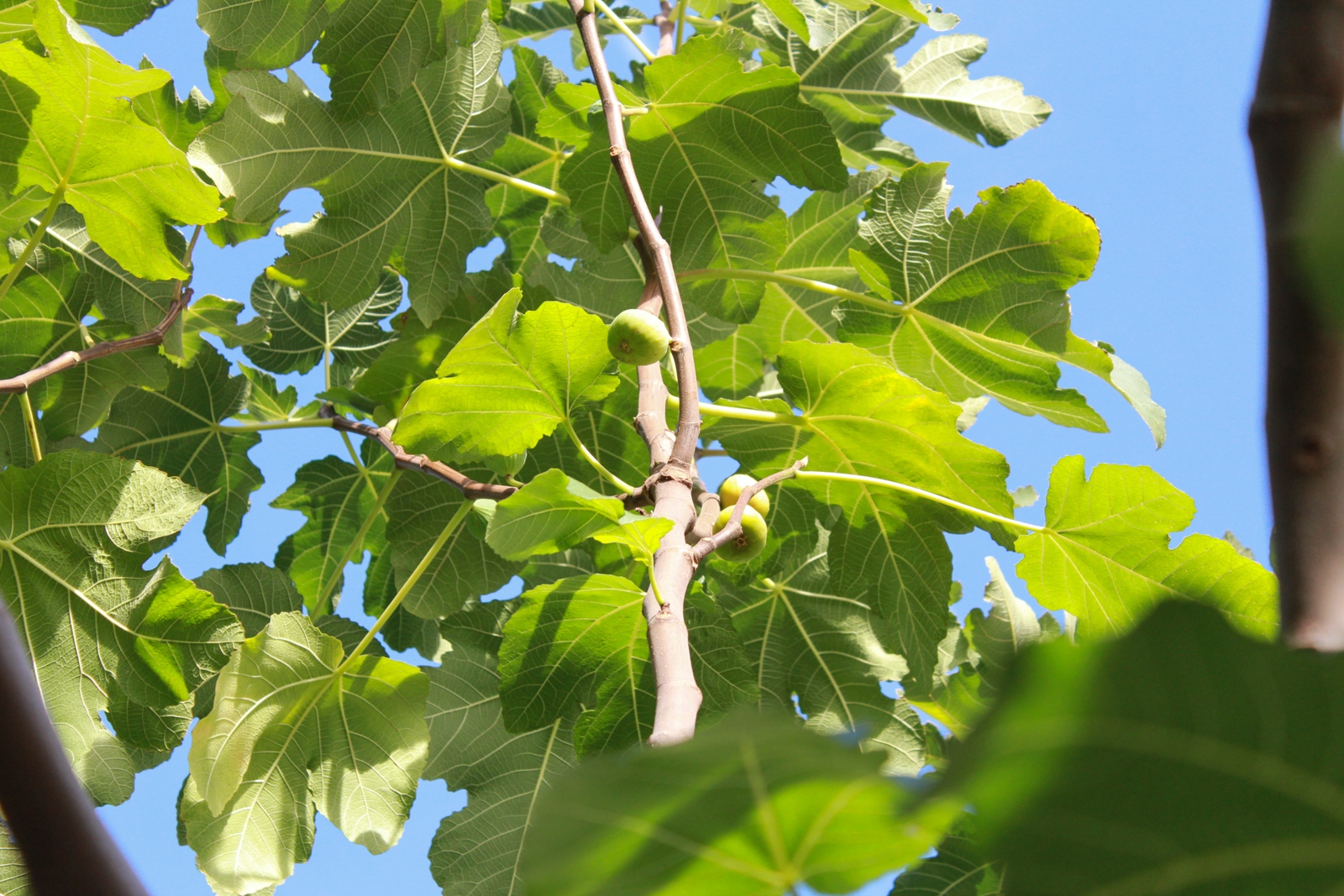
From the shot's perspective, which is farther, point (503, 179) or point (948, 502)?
point (503, 179)

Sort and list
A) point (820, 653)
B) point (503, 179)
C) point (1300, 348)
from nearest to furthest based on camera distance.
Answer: point (1300, 348) → point (503, 179) → point (820, 653)

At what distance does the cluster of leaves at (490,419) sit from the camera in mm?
1453

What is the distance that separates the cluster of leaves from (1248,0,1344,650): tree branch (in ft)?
2.38

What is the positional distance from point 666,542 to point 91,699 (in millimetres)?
1099

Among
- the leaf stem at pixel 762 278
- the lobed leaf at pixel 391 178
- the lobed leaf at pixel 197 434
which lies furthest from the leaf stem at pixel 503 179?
the lobed leaf at pixel 197 434

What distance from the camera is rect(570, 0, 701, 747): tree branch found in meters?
0.75

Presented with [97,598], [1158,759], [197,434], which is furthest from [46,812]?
[197,434]

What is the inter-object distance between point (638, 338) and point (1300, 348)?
1.02 m

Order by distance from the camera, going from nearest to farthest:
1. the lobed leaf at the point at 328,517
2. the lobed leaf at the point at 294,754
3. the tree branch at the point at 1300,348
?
the tree branch at the point at 1300,348, the lobed leaf at the point at 294,754, the lobed leaf at the point at 328,517

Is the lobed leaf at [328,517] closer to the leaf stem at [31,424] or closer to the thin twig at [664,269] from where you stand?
the leaf stem at [31,424]

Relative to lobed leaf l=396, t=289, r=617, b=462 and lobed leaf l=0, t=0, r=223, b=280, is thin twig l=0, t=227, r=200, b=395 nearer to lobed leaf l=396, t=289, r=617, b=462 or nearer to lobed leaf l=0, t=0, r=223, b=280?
lobed leaf l=0, t=0, r=223, b=280

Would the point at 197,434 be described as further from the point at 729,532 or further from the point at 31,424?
the point at 729,532

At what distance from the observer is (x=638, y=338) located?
1248mm

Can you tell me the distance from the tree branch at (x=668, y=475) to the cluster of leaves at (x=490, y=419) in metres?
0.05
